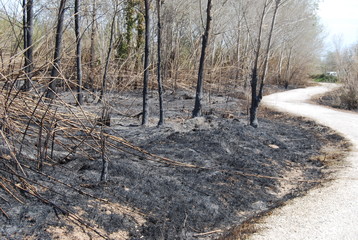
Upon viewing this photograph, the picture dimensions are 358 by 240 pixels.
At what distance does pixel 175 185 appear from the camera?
14.8 feet

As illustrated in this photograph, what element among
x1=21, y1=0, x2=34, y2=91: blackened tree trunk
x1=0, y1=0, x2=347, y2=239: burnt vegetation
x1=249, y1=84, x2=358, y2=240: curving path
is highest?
x1=21, y1=0, x2=34, y2=91: blackened tree trunk

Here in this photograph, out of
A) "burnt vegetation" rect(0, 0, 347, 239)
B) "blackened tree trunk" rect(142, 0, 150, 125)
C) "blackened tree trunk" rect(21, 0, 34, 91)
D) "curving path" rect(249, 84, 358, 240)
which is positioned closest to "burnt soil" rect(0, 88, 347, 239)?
"burnt vegetation" rect(0, 0, 347, 239)

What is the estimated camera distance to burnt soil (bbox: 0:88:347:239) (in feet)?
10.4

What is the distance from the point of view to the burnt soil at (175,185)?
316 cm

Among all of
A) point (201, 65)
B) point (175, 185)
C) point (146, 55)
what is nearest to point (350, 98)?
point (201, 65)

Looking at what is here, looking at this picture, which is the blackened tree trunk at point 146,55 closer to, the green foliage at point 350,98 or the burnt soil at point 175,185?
the burnt soil at point 175,185

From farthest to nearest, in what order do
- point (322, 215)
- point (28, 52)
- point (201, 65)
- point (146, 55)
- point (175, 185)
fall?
1. point (201, 65)
2. point (146, 55)
3. point (28, 52)
4. point (175, 185)
5. point (322, 215)

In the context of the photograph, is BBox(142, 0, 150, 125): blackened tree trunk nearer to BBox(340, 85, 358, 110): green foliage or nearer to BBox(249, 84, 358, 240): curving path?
BBox(249, 84, 358, 240): curving path

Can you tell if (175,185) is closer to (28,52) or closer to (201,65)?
(28,52)

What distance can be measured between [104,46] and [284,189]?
9.09m

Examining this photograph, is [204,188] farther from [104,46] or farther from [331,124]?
[104,46]

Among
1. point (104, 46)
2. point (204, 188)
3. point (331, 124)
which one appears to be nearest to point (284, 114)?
point (331, 124)

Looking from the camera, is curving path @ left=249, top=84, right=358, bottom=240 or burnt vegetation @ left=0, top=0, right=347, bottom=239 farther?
curving path @ left=249, top=84, right=358, bottom=240

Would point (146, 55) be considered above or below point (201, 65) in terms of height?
above
